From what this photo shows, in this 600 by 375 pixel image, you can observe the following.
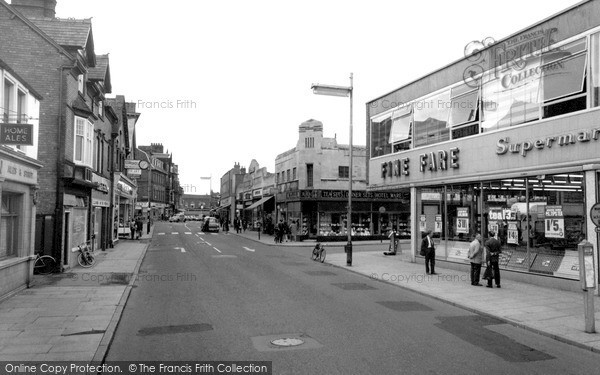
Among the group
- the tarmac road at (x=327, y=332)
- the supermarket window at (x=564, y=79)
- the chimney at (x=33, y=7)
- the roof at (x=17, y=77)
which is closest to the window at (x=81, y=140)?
the roof at (x=17, y=77)

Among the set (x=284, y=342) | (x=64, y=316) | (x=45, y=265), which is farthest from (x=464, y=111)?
(x=45, y=265)

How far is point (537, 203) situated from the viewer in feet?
46.5

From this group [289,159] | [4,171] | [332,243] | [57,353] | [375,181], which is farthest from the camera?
[289,159]

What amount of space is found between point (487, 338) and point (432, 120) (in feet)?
41.2

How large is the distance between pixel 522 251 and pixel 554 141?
3.72m

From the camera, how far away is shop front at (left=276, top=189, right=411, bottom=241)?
35906mm

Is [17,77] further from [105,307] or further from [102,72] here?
[102,72]

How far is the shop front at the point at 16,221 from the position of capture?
11269 millimetres

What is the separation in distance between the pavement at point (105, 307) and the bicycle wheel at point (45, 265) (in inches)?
23.0

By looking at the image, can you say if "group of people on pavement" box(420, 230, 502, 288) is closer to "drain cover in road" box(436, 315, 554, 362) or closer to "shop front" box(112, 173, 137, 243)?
"drain cover in road" box(436, 315, 554, 362)

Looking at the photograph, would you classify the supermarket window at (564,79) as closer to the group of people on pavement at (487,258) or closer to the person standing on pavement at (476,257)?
the group of people on pavement at (487,258)

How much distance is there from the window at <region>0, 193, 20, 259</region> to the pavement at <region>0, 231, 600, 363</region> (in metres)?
1.23

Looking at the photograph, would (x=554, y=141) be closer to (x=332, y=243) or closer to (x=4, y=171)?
(x=4, y=171)

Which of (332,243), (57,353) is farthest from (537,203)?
(332,243)
